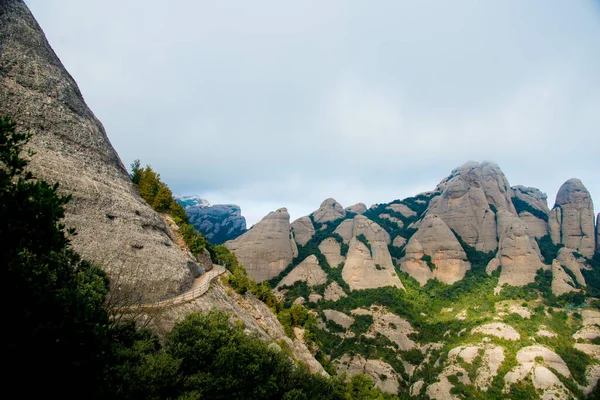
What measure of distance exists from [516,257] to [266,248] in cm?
6126

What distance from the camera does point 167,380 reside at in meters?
14.9

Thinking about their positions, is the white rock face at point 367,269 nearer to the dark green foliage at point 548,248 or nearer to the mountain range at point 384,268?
the mountain range at point 384,268

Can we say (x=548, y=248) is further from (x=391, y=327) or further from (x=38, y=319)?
(x=38, y=319)

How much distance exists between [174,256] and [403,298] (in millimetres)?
61363

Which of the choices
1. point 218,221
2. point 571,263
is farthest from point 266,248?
point 218,221

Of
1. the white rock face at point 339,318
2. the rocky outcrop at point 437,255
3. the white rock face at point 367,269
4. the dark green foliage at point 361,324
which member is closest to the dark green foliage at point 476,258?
the rocky outcrop at point 437,255

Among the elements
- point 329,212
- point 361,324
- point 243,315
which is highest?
point 329,212

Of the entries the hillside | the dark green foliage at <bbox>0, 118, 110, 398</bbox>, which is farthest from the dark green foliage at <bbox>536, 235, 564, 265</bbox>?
the dark green foliage at <bbox>0, 118, 110, 398</bbox>

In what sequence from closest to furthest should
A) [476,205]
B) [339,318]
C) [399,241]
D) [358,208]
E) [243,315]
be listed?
[243,315] < [339,318] < [476,205] < [399,241] < [358,208]

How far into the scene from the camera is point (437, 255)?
8306cm

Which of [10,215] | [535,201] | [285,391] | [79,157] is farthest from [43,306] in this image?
[535,201]

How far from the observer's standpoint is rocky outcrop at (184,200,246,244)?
500 feet

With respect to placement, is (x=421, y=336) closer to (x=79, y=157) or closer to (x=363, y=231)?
(x=363, y=231)

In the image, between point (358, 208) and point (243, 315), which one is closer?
point (243, 315)
